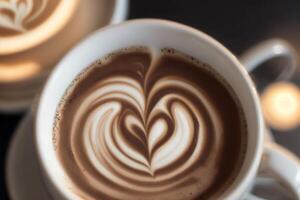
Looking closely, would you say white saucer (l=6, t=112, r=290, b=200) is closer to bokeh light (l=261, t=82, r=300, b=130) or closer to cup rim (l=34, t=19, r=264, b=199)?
cup rim (l=34, t=19, r=264, b=199)

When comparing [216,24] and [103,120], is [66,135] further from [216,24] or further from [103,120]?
[216,24]

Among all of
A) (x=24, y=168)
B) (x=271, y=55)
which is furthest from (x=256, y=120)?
(x=24, y=168)

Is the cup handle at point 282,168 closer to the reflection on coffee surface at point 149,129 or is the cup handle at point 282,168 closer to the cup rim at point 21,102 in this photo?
the reflection on coffee surface at point 149,129

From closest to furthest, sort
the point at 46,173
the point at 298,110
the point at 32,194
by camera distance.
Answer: the point at 46,173
the point at 32,194
the point at 298,110

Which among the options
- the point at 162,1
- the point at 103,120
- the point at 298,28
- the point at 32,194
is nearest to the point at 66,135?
the point at 103,120

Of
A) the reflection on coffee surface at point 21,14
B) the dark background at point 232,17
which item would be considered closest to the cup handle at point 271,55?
the dark background at point 232,17

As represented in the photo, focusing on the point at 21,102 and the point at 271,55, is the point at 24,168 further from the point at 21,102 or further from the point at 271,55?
the point at 271,55
